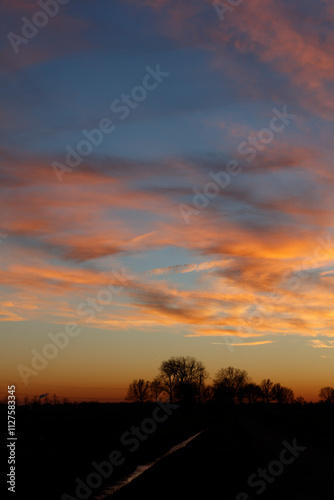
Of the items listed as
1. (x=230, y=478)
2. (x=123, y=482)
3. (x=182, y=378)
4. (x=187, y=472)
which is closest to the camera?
(x=230, y=478)

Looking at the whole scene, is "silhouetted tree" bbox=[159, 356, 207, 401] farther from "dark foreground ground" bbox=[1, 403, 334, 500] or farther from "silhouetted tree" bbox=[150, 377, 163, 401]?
"dark foreground ground" bbox=[1, 403, 334, 500]

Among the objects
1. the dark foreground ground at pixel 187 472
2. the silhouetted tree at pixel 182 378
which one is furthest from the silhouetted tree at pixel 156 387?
the dark foreground ground at pixel 187 472

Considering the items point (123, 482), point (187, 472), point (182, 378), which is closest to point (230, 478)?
point (187, 472)

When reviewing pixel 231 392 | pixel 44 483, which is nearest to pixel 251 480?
pixel 44 483

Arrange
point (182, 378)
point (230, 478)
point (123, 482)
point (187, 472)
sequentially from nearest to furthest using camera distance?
point (230, 478) → point (123, 482) → point (187, 472) → point (182, 378)

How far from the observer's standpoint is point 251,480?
17359 millimetres

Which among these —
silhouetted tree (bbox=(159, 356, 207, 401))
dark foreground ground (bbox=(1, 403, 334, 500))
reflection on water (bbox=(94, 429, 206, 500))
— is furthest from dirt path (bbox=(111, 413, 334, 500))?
silhouetted tree (bbox=(159, 356, 207, 401))

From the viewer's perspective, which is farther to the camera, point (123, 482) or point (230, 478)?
point (123, 482)

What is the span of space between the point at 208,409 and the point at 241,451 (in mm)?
138840

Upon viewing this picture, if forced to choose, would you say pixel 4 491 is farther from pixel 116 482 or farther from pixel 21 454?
pixel 21 454

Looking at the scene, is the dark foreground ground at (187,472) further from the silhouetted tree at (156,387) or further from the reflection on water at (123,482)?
the silhouetted tree at (156,387)

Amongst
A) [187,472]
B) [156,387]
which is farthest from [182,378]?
[187,472]

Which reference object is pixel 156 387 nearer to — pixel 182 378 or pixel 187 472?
pixel 182 378

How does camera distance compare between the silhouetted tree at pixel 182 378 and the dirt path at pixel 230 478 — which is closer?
the dirt path at pixel 230 478
